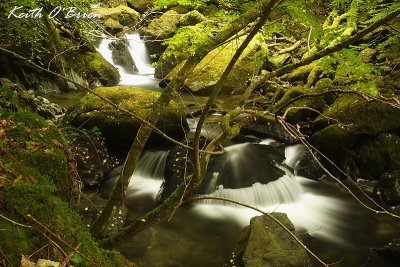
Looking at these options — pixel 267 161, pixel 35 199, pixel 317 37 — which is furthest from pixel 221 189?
pixel 35 199

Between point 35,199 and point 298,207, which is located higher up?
point 35,199

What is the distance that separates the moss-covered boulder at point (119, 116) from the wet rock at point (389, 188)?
15.3 ft

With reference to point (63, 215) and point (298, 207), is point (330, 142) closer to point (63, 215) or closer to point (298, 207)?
point (298, 207)

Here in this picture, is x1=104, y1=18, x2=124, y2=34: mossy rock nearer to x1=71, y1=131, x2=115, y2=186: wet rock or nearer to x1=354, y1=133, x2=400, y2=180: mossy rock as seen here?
x1=71, y1=131, x2=115, y2=186: wet rock

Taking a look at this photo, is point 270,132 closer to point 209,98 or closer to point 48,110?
point 48,110

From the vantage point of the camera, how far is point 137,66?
719 inches

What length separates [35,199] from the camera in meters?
2.38

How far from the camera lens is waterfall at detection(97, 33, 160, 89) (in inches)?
622

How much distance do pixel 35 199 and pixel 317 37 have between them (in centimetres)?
350

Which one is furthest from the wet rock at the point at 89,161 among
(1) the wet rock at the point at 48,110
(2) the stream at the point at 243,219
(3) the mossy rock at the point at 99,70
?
(3) the mossy rock at the point at 99,70

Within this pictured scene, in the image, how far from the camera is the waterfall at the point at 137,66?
51.8ft

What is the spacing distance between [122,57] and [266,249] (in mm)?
14070

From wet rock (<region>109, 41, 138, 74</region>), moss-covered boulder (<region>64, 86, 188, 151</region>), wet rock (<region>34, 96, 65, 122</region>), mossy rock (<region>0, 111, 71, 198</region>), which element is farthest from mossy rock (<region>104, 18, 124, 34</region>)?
mossy rock (<region>0, 111, 71, 198</region>)

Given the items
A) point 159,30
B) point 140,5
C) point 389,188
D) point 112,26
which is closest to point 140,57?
point 159,30
